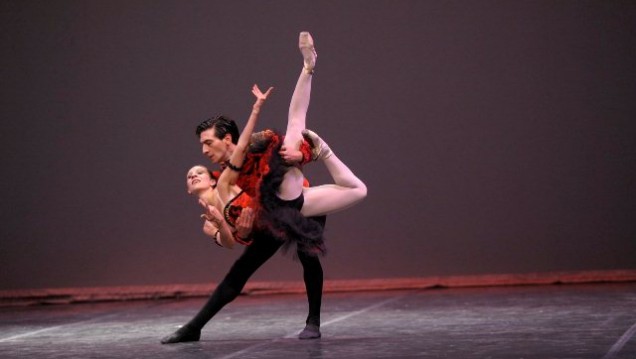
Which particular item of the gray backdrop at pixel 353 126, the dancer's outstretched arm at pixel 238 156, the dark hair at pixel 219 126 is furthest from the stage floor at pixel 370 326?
the dark hair at pixel 219 126

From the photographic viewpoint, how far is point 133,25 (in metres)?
6.68

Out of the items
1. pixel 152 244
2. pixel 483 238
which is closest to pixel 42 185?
pixel 152 244

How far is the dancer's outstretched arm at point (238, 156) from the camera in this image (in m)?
3.47

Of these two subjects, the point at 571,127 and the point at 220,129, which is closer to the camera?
the point at 220,129

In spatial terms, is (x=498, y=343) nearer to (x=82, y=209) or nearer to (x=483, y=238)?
Result: (x=483, y=238)

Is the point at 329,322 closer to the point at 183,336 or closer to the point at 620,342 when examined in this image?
the point at 183,336

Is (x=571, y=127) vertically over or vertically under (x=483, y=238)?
over

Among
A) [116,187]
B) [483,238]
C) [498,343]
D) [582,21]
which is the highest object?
[582,21]

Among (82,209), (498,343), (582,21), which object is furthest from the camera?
(82,209)

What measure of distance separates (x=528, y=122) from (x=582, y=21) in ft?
2.50

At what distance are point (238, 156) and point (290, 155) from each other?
0.66 ft

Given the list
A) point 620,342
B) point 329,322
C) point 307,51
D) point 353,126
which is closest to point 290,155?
point 307,51

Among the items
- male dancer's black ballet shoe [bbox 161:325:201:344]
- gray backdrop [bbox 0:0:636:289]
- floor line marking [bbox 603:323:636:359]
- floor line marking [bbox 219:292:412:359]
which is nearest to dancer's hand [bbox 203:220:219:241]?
male dancer's black ballet shoe [bbox 161:325:201:344]

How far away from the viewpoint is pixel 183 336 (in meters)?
3.79
